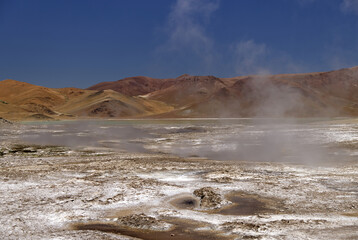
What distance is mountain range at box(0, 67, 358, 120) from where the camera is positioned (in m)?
97.3

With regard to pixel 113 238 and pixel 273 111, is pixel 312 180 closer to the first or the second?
pixel 113 238

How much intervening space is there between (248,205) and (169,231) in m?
2.65

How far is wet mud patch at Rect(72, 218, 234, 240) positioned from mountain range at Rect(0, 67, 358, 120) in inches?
3182

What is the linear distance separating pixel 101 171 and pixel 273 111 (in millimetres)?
91256

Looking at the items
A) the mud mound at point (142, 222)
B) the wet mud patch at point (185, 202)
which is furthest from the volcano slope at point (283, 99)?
the mud mound at point (142, 222)

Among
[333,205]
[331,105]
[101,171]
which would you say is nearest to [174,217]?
[333,205]

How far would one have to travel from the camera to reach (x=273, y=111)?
9950cm

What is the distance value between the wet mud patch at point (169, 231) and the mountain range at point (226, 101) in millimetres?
80814

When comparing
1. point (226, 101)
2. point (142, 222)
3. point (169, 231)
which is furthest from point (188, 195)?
point (226, 101)

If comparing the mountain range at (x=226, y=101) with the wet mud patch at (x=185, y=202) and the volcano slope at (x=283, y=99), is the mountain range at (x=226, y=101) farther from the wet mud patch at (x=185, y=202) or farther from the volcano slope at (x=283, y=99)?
the wet mud patch at (x=185, y=202)

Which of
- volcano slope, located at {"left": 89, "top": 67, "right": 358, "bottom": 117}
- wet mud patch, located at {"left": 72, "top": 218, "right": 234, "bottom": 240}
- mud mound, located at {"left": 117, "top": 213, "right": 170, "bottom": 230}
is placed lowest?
wet mud patch, located at {"left": 72, "top": 218, "right": 234, "bottom": 240}

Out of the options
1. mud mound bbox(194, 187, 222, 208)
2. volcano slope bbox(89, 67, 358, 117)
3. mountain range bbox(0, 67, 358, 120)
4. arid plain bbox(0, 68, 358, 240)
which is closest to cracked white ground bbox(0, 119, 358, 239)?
arid plain bbox(0, 68, 358, 240)

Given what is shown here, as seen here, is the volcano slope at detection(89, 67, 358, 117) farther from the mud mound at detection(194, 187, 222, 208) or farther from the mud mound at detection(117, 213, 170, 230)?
the mud mound at detection(117, 213, 170, 230)

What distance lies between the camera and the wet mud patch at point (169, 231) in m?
6.63
